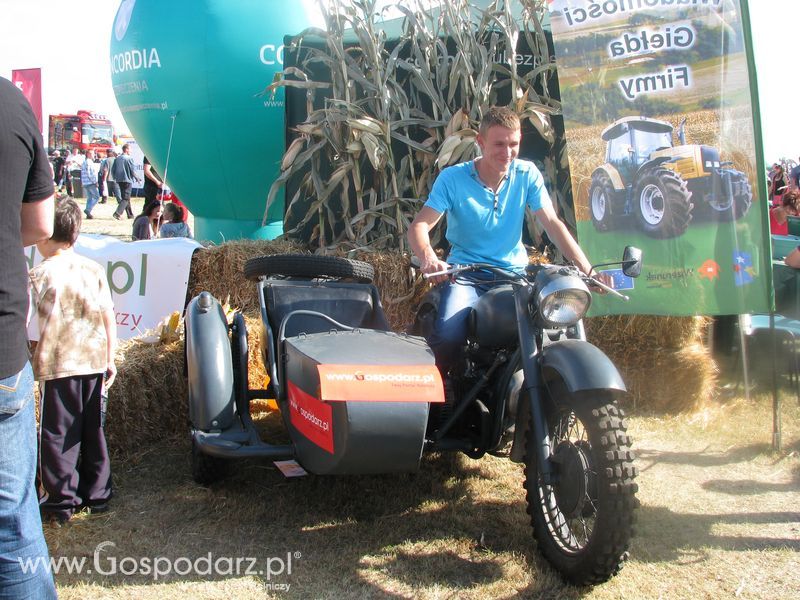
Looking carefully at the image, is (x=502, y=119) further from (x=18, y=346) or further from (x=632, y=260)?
(x=18, y=346)

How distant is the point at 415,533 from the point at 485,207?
1.48 meters

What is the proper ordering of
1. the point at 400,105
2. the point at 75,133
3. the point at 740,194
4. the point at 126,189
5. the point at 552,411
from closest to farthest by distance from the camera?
the point at 552,411 < the point at 740,194 < the point at 400,105 < the point at 126,189 < the point at 75,133

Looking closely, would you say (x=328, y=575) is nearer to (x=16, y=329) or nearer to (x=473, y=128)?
(x=16, y=329)

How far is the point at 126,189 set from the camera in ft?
61.0

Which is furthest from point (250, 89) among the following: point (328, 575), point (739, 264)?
point (328, 575)

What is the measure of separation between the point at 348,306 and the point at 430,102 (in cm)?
284

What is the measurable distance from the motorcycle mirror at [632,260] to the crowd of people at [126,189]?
3.75 meters

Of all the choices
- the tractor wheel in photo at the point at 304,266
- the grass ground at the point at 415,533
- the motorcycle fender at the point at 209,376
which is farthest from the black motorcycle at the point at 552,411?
the motorcycle fender at the point at 209,376

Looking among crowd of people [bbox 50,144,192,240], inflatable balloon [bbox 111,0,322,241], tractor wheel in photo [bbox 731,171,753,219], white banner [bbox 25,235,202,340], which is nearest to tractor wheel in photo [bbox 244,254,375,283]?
white banner [bbox 25,235,202,340]

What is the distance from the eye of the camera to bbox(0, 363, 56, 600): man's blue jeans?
195cm

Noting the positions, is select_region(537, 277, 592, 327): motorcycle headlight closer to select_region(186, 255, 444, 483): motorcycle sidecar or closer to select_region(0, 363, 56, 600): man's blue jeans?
select_region(186, 255, 444, 483): motorcycle sidecar

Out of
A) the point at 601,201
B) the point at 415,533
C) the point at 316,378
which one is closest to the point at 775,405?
the point at 601,201

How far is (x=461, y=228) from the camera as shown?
143 inches

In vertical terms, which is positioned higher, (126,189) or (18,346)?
(126,189)
